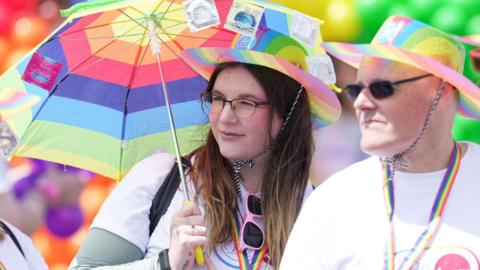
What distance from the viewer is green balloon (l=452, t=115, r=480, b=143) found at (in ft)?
10.8

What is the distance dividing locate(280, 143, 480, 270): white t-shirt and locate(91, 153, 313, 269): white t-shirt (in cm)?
51

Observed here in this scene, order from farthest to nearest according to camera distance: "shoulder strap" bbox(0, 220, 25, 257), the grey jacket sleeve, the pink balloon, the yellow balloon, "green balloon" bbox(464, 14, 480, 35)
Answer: the pink balloon, the yellow balloon, "green balloon" bbox(464, 14, 480, 35), "shoulder strap" bbox(0, 220, 25, 257), the grey jacket sleeve

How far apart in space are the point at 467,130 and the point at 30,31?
2.64m

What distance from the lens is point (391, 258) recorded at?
2117 mm

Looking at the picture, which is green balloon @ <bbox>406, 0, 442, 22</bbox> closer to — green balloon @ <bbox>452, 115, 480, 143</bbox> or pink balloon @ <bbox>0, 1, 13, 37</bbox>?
green balloon @ <bbox>452, 115, 480, 143</bbox>

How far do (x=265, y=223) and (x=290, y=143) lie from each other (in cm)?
35

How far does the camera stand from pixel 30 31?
15.7 feet

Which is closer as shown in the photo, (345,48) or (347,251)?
(347,251)

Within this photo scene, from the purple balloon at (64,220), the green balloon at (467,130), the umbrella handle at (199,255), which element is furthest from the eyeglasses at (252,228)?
the purple balloon at (64,220)

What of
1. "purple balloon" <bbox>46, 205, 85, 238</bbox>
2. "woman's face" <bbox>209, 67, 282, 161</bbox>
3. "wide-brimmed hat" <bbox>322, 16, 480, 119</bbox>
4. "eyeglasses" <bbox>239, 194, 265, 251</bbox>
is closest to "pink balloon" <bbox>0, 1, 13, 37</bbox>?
"purple balloon" <bbox>46, 205, 85, 238</bbox>

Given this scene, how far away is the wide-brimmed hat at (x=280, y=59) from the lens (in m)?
2.86

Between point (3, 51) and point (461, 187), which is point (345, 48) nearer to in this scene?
point (461, 187)

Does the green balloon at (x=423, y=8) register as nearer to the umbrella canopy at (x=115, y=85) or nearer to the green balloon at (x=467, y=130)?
the green balloon at (x=467, y=130)

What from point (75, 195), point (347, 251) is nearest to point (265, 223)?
point (347, 251)
